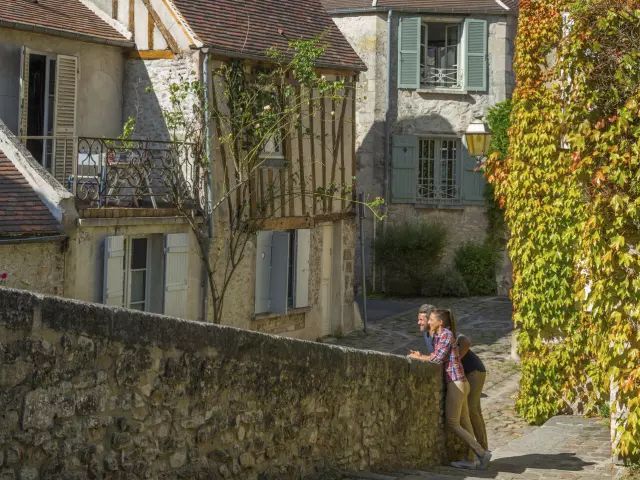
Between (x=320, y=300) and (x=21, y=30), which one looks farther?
(x=320, y=300)

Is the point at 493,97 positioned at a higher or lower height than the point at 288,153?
higher

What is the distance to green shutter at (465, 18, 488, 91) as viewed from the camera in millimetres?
21906

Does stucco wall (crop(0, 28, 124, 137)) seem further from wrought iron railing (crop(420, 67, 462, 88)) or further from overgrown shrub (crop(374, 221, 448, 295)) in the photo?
wrought iron railing (crop(420, 67, 462, 88))

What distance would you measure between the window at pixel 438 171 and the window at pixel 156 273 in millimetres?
9643

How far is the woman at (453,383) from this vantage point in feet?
27.4

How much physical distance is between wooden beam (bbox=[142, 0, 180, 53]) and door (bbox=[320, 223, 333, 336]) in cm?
418

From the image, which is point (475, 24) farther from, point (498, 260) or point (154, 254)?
point (154, 254)

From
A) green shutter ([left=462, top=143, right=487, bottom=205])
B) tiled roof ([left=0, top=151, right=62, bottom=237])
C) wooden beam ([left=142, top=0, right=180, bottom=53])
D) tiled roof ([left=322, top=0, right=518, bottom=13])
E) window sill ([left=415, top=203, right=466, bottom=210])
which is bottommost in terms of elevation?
tiled roof ([left=0, top=151, right=62, bottom=237])

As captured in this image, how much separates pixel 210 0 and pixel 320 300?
5.05 metres

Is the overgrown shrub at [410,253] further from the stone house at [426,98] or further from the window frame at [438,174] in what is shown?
the window frame at [438,174]

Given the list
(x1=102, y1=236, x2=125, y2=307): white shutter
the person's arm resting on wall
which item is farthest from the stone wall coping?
(x1=102, y1=236, x2=125, y2=307): white shutter

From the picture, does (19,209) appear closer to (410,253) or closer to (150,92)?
(150,92)

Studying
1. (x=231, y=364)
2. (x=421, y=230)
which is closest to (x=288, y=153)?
(x=421, y=230)

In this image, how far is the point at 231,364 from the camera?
5488 mm
